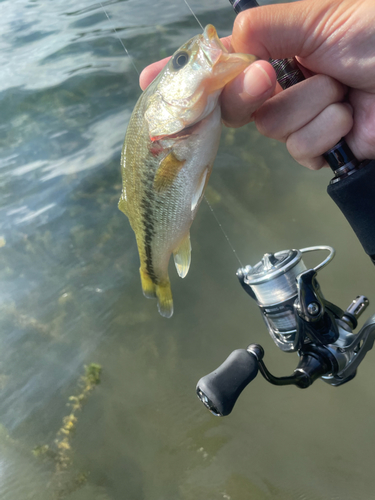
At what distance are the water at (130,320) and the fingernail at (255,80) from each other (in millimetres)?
1667

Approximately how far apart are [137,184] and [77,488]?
1812 mm

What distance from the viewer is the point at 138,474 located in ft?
6.54

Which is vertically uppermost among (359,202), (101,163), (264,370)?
(101,163)

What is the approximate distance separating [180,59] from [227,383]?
1.05 meters

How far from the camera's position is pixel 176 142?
1.13 m

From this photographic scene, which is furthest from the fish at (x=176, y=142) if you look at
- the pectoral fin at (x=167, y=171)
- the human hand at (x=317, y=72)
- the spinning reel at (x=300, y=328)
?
the spinning reel at (x=300, y=328)

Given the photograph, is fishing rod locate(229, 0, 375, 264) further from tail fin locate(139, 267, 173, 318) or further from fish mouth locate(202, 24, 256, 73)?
tail fin locate(139, 267, 173, 318)

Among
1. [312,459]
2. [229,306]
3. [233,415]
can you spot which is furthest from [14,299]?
[312,459]

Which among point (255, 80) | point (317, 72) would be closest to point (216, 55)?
point (255, 80)

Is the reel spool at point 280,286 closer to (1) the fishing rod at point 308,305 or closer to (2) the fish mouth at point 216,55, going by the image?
(1) the fishing rod at point 308,305

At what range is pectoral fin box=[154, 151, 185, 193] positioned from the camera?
116 centimetres

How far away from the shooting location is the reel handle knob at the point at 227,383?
3.67 feet

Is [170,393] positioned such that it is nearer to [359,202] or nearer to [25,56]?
[359,202]

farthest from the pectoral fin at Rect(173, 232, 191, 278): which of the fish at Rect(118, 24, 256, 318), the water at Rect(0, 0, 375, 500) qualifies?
the water at Rect(0, 0, 375, 500)
